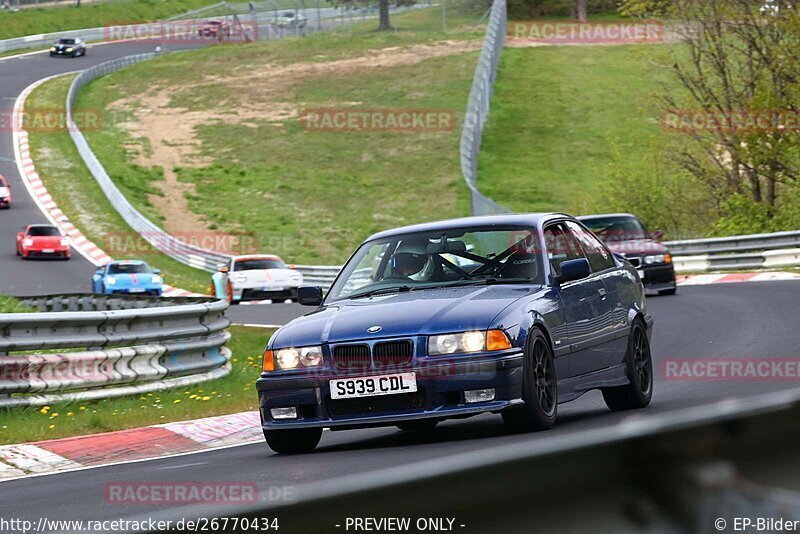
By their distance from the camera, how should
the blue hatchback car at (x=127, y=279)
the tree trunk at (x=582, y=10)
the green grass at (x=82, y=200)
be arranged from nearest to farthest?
the blue hatchback car at (x=127, y=279)
the green grass at (x=82, y=200)
the tree trunk at (x=582, y=10)

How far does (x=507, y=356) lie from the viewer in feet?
26.9

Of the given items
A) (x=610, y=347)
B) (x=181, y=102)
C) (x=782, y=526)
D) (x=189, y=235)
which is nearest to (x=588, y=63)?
(x=181, y=102)

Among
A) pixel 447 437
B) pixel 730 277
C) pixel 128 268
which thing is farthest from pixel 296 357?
pixel 128 268

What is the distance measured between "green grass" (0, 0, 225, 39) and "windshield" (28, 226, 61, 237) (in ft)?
159

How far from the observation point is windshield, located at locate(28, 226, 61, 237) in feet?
134

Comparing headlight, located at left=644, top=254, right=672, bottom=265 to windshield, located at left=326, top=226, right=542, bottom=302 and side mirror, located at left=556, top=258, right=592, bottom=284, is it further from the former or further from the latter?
side mirror, located at left=556, top=258, right=592, bottom=284

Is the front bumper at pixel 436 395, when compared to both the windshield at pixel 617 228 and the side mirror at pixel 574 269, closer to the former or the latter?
the side mirror at pixel 574 269

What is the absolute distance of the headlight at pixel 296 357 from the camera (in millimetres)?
8492

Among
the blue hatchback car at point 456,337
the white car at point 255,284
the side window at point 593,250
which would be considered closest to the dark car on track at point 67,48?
the white car at point 255,284

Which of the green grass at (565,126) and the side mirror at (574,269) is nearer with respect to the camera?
the side mirror at (574,269)

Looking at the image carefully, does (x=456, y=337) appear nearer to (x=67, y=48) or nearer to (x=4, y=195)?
(x=4, y=195)

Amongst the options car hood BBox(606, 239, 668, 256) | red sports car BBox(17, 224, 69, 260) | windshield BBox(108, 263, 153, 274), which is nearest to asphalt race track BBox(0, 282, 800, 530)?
car hood BBox(606, 239, 668, 256)

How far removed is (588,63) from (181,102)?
835 inches

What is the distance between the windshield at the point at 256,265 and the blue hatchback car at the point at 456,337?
23179 millimetres
